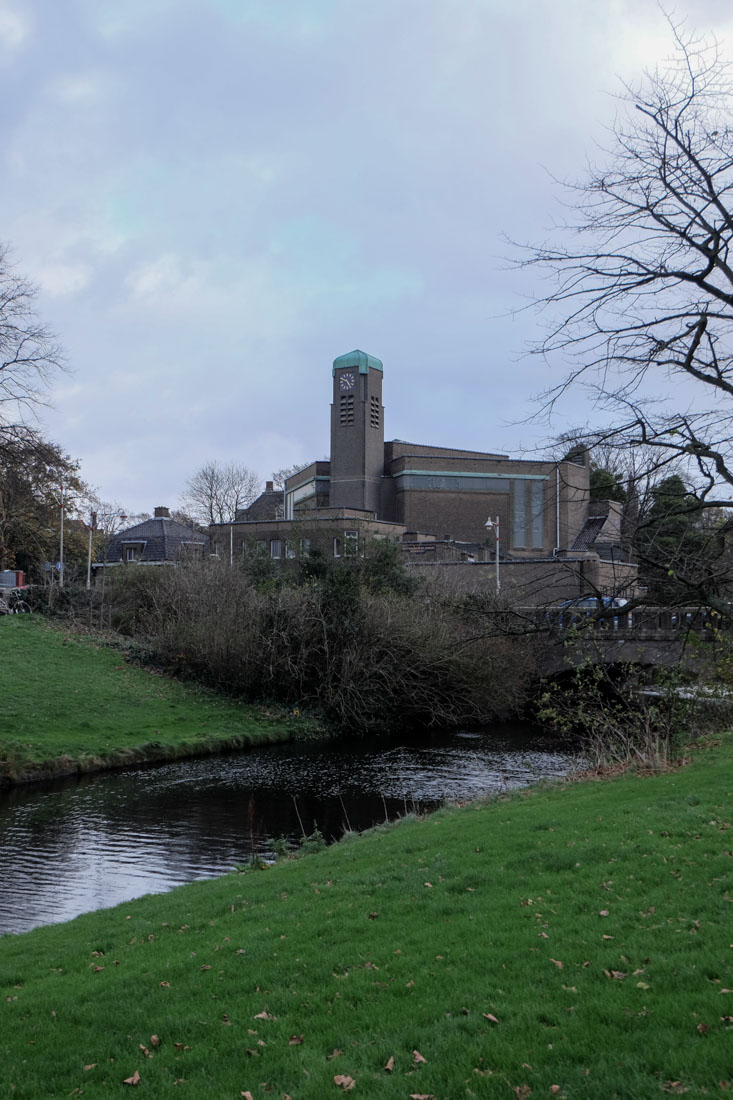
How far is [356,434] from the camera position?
81875 millimetres

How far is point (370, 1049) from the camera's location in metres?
5.41

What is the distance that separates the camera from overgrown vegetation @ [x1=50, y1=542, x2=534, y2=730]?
36125mm

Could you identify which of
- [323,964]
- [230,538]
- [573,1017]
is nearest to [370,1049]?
[573,1017]

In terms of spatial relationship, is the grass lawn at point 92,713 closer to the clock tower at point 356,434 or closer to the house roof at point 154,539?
the house roof at point 154,539

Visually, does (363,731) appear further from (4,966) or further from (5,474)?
(4,966)

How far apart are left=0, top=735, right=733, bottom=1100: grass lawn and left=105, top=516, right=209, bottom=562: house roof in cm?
5997

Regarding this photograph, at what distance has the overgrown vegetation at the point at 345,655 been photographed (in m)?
36.1

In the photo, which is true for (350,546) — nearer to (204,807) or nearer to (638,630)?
(204,807)

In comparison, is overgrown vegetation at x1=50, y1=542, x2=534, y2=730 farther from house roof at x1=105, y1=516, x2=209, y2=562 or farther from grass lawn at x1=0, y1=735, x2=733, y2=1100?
house roof at x1=105, y1=516, x2=209, y2=562

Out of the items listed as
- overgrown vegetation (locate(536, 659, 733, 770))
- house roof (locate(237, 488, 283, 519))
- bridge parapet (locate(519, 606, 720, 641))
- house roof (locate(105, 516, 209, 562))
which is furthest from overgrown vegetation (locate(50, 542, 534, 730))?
house roof (locate(237, 488, 283, 519))

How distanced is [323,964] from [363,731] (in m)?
28.6

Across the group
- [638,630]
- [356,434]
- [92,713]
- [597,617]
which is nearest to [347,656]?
[92,713]

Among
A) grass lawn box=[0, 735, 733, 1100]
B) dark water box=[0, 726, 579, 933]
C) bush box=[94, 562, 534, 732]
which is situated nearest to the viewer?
grass lawn box=[0, 735, 733, 1100]

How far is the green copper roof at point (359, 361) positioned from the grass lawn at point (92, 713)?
47942mm
